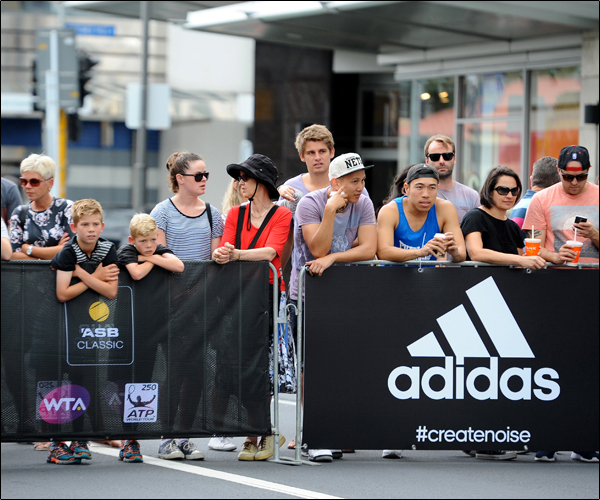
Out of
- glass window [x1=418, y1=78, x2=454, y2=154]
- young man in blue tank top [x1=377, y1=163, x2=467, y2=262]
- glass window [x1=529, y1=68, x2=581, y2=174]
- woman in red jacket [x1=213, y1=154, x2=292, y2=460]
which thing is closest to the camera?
young man in blue tank top [x1=377, y1=163, x2=467, y2=262]

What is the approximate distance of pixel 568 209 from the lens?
656 cm

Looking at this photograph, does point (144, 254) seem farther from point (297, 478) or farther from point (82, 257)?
point (297, 478)

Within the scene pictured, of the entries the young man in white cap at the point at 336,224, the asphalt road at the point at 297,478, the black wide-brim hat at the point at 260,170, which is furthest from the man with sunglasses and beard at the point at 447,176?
the asphalt road at the point at 297,478

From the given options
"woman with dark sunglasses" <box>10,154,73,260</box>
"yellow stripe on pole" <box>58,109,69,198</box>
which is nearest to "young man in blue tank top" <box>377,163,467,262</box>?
"woman with dark sunglasses" <box>10,154,73,260</box>

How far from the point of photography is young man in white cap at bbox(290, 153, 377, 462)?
20.0ft

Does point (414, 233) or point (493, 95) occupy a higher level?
point (493, 95)

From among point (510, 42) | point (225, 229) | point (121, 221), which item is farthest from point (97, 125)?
point (225, 229)

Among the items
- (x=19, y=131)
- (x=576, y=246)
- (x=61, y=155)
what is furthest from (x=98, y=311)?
(x=19, y=131)

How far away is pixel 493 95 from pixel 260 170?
12.4 meters

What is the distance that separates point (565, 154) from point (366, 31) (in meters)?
11.7

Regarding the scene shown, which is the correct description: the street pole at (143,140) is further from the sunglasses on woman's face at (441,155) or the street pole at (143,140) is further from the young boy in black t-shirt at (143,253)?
the young boy in black t-shirt at (143,253)

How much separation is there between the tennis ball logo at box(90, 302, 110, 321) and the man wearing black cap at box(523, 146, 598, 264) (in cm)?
314

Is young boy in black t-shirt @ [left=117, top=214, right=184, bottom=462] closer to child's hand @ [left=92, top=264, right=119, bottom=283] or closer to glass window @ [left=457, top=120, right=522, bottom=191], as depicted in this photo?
child's hand @ [left=92, top=264, right=119, bottom=283]

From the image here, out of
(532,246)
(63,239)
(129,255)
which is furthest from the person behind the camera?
(63,239)
